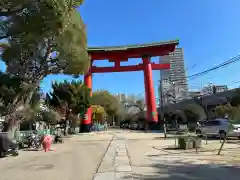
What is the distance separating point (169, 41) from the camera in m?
45.5

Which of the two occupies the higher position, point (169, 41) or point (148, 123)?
point (169, 41)

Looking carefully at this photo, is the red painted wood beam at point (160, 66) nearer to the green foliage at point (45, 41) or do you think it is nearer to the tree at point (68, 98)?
the tree at point (68, 98)

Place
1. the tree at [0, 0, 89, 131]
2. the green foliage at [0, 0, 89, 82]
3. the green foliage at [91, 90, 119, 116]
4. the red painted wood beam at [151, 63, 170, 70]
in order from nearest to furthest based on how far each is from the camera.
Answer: the green foliage at [0, 0, 89, 82] < the tree at [0, 0, 89, 131] < the red painted wood beam at [151, 63, 170, 70] < the green foliage at [91, 90, 119, 116]

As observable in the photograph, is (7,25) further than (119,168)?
Yes

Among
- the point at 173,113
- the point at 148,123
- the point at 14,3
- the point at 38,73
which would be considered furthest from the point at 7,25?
the point at 173,113

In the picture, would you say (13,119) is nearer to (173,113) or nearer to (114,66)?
(114,66)

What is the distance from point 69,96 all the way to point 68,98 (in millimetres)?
376

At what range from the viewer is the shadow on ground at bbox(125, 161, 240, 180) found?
8.66 metres

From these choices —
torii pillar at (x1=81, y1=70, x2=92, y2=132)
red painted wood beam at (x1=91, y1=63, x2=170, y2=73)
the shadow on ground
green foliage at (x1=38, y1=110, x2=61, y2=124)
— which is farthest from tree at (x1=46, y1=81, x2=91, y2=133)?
the shadow on ground

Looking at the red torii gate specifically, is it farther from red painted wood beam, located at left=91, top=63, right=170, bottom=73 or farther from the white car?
the white car

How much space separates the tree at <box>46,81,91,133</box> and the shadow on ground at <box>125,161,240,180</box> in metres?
32.0

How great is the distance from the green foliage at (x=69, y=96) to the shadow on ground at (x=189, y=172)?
31956mm

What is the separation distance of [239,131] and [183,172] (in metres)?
16.0

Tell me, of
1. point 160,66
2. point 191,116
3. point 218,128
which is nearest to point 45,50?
point 218,128
